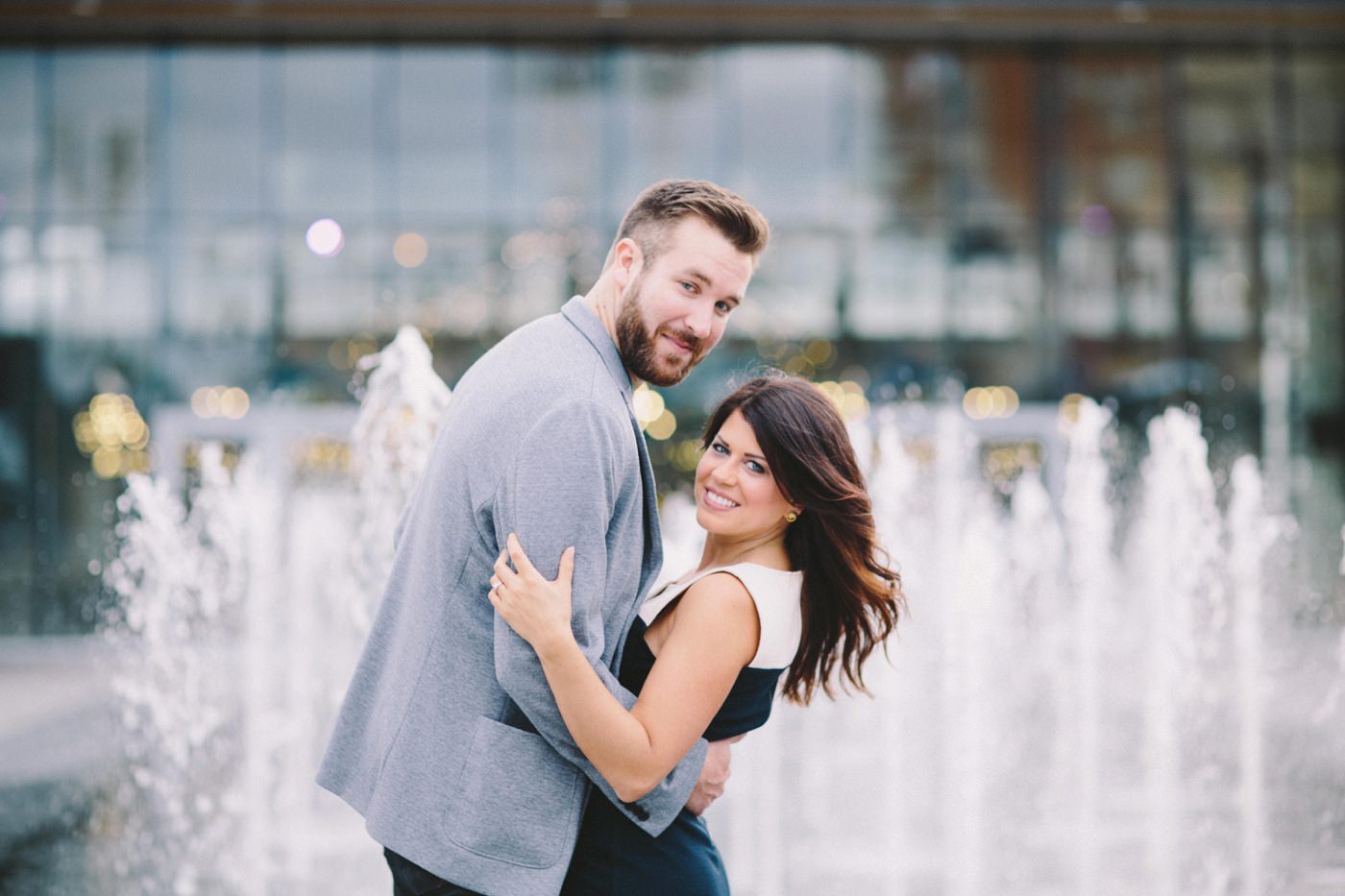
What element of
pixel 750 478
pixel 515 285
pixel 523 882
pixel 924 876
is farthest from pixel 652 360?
pixel 515 285

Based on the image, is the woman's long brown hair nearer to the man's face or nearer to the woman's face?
the woman's face

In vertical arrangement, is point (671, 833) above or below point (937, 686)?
above

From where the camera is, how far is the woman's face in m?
2.25

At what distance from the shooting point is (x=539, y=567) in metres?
1.85

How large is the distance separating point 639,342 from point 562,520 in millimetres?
406

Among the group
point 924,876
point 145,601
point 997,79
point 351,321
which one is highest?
point 997,79

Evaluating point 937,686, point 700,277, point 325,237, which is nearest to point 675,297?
point 700,277

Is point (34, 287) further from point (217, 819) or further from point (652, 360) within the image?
point (652, 360)

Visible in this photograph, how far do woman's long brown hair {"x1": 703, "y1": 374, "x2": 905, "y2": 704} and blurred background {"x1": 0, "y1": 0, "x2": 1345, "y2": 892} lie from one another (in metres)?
11.2

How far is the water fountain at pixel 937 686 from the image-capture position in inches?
192

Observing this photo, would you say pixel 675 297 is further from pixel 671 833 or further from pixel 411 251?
pixel 411 251

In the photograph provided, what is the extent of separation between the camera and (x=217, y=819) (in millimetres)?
5379

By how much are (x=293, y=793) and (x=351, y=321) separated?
8781 mm

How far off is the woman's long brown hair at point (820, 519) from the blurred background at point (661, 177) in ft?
36.8
